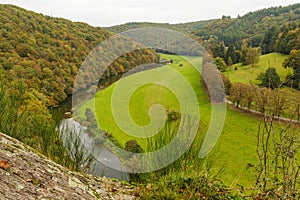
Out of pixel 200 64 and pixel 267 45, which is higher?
pixel 267 45

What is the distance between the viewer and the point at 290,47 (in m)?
57.5

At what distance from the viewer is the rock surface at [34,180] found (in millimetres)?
2359

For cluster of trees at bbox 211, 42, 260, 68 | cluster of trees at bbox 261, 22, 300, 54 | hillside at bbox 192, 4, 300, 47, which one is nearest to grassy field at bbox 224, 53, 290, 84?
cluster of trees at bbox 211, 42, 260, 68

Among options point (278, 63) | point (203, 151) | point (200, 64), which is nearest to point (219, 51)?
point (278, 63)

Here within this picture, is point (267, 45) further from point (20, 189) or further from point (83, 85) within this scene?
Result: point (20, 189)

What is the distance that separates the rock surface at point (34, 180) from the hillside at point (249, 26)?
77.8 metres

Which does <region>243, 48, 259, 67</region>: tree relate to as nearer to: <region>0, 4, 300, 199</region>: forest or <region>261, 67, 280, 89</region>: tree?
<region>0, 4, 300, 199</region>: forest

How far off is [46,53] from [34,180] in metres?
62.9

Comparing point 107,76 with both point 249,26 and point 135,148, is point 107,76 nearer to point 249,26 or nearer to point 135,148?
point 135,148

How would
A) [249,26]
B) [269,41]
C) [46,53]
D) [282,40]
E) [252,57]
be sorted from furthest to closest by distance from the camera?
1. [249,26]
2. [269,41]
3. [282,40]
4. [46,53]
5. [252,57]

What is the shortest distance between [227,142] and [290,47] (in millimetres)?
34485

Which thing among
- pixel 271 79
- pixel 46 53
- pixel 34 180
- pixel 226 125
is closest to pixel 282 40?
pixel 226 125

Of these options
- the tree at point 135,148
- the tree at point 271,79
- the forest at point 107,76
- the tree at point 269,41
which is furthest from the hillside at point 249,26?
the tree at point 135,148

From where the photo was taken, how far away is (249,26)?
382 ft
